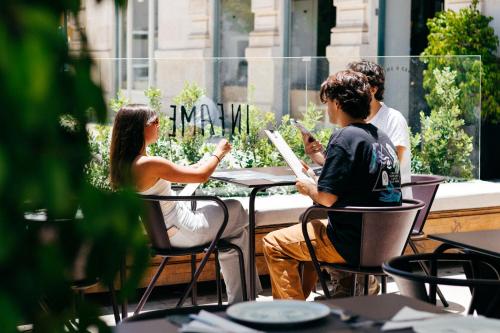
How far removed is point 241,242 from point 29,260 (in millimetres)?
4487

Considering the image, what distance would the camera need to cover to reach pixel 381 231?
448 centimetres

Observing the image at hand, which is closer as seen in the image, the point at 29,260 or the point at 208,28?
the point at 29,260

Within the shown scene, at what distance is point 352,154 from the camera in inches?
173

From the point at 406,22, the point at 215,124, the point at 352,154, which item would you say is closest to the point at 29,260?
the point at 352,154

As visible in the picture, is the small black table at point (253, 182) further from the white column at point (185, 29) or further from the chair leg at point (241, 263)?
the white column at point (185, 29)

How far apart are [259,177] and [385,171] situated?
1.20 metres

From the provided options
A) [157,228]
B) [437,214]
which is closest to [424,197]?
[437,214]

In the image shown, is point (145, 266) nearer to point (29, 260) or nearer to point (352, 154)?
point (29, 260)

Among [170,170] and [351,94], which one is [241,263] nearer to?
[170,170]

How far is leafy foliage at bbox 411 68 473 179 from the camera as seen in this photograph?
26.0ft

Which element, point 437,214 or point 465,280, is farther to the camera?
point 437,214

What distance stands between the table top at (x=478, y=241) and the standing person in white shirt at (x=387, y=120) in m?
1.98

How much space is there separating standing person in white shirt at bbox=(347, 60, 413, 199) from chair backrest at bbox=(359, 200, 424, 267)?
1103mm

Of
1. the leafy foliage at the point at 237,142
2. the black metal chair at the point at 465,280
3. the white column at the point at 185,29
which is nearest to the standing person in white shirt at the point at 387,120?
the leafy foliage at the point at 237,142
